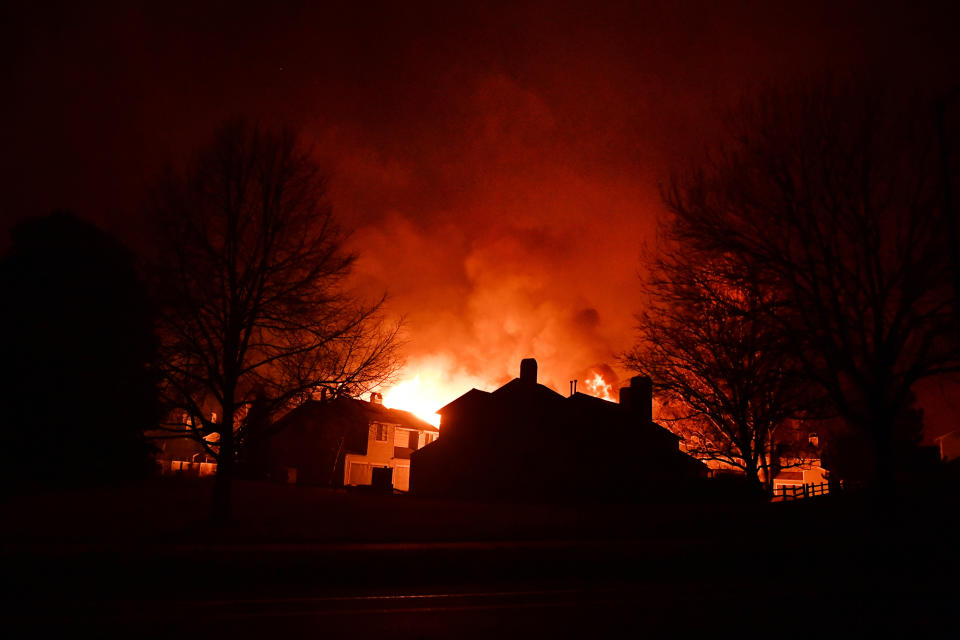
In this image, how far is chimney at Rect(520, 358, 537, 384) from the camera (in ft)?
132

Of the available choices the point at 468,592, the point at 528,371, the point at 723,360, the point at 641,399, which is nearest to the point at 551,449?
the point at 528,371

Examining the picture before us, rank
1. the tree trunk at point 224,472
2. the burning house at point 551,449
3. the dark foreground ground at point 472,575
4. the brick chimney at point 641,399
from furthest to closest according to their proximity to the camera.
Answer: the brick chimney at point 641,399, the burning house at point 551,449, the tree trunk at point 224,472, the dark foreground ground at point 472,575

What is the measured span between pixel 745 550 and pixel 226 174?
16.2m

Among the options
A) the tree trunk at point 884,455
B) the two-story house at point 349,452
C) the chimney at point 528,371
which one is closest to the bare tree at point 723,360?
the tree trunk at point 884,455

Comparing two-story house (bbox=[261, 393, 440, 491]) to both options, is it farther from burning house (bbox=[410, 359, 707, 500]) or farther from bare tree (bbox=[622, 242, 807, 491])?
bare tree (bbox=[622, 242, 807, 491])

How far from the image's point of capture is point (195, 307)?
54.6ft

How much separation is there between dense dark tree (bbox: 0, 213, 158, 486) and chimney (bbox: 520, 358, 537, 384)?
2101 centimetres

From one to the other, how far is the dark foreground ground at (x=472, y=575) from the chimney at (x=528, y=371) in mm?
18254

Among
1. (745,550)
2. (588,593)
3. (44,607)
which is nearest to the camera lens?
(44,607)

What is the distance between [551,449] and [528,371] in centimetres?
521

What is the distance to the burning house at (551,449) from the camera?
123ft

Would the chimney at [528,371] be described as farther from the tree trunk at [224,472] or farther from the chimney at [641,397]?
the tree trunk at [224,472]

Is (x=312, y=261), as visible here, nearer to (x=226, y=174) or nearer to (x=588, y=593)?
(x=226, y=174)

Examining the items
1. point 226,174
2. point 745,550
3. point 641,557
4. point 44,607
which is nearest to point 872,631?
point 641,557
